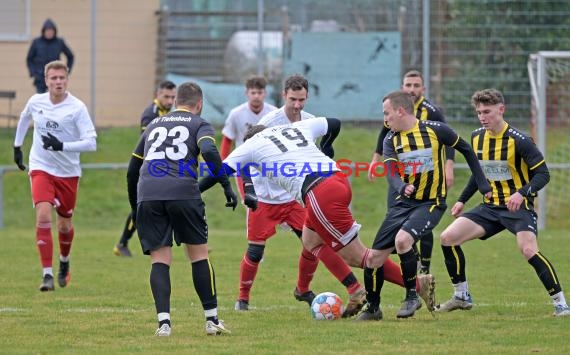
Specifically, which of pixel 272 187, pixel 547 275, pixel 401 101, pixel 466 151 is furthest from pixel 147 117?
pixel 547 275

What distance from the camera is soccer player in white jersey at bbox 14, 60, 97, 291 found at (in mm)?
10648

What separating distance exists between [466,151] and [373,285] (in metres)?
1.29

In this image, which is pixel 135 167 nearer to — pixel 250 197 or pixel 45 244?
pixel 250 197

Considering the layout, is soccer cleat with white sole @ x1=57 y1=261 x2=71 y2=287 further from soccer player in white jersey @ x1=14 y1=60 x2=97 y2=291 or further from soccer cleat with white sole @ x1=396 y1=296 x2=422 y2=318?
soccer cleat with white sole @ x1=396 y1=296 x2=422 y2=318

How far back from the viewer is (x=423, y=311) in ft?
29.3

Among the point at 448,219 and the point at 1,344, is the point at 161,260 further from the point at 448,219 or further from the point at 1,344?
the point at 448,219

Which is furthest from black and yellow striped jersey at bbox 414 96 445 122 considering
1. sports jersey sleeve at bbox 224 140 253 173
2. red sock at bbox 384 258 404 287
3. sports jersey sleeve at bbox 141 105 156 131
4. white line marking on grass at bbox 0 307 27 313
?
white line marking on grass at bbox 0 307 27 313

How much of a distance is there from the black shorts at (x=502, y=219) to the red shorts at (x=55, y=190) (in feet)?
13.9

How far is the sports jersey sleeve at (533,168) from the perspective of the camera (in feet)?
27.5

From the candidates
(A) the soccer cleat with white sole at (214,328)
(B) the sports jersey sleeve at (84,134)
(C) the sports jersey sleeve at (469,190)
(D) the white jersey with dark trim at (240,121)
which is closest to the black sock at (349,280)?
(C) the sports jersey sleeve at (469,190)

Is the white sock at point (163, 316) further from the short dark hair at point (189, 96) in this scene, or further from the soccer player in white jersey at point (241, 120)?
the soccer player in white jersey at point (241, 120)

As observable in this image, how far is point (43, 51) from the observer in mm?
18719

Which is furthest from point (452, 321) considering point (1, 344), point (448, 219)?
point (448, 219)

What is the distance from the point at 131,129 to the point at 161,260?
1283cm
